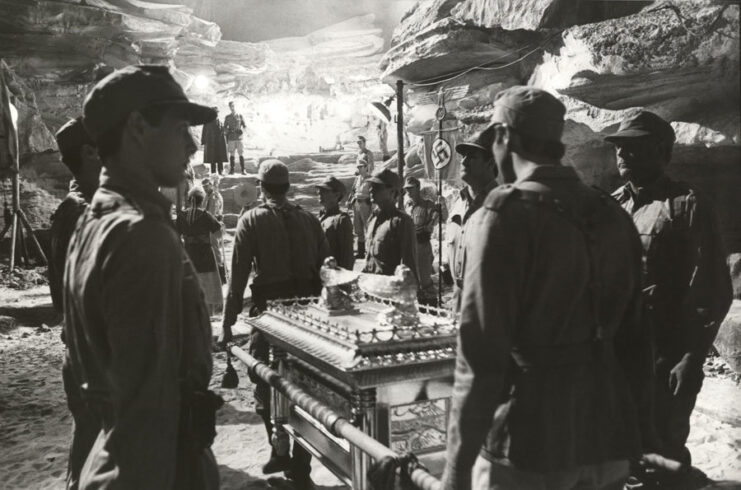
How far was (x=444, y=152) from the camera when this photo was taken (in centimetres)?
848

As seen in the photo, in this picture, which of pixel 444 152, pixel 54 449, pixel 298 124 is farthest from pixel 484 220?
pixel 298 124

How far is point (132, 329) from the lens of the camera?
53.8 inches

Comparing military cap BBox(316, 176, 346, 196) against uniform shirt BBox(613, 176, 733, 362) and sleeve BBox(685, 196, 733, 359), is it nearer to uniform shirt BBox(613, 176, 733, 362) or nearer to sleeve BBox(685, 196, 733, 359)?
uniform shirt BBox(613, 176, 733, 362)

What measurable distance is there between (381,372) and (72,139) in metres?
1.91

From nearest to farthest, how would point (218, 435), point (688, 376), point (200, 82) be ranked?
point (688, 376), point (218, 435), point (200, 82)

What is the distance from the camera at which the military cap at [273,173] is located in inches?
162

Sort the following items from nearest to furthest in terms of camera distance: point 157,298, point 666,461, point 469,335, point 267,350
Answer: point 157,298 → point 469,335 → point 666,461 → point 267,350

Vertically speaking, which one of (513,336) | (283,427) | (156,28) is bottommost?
(283,427)

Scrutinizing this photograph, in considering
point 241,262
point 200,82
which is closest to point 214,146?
point 241,262

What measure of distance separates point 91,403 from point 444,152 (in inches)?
289

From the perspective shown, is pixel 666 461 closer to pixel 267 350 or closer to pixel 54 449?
pixel 267 350

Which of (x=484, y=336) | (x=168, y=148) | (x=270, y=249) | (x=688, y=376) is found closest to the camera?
(x=484, y=336)

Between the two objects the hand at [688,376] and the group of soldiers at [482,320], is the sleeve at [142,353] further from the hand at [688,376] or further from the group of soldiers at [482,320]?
the hand at [688,376]

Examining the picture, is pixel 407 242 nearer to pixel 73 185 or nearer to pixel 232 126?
pixel 73 185
